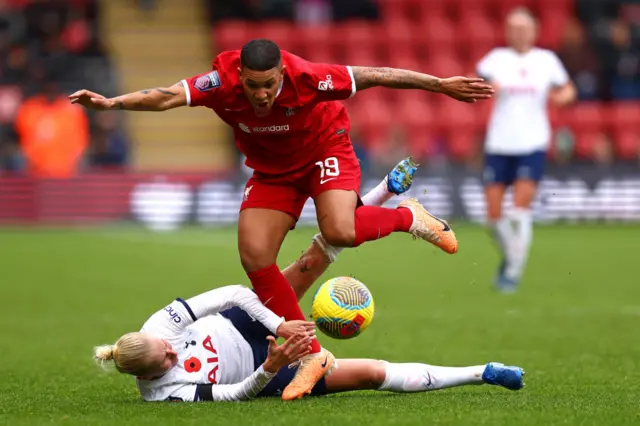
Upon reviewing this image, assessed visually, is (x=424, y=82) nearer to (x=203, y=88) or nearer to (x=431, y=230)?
(x=431, y=230)

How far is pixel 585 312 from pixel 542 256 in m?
5.28

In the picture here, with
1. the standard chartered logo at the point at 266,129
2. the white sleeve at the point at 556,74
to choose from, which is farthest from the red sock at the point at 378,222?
the white sleeve at the point at 556,74

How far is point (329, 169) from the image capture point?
7.55m

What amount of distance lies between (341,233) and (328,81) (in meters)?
0.94

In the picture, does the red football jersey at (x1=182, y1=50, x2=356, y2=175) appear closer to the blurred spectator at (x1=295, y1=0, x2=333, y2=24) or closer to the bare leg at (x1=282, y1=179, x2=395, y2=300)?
the bare leg at (x1=282, y1=179, x2=395, y2=300)

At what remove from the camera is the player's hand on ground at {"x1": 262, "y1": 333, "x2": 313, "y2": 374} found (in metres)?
6.20

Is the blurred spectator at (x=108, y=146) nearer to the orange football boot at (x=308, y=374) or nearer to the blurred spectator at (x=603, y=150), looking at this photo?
the blurred spectator at (x=603, y=150)

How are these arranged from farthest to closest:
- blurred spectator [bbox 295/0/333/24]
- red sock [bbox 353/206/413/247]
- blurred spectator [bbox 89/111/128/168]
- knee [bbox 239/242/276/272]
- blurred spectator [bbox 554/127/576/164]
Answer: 1. blurred spectator [bbox 295/0/333/24]
2. blurred spectator [bbox 89/111/128/168]
3. blurred spectator [bbox 554/127/576/164]
4. red sock [bbox 353/206/413/247]
5. knee [bbox 239/242/276/272]

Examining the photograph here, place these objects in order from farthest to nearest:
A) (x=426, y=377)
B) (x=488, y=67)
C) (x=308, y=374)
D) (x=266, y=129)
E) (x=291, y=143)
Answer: (x=488, y=67) < (x=291, y=143) < (x=266, y=129) < (x=426, y=377) < (x=308, y=374)

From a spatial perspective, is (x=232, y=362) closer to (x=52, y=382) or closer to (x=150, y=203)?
(x=52, y=382)

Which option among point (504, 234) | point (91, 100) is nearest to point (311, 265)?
point (91, 100)

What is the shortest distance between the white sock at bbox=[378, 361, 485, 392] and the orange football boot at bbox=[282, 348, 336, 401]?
1.13 ft

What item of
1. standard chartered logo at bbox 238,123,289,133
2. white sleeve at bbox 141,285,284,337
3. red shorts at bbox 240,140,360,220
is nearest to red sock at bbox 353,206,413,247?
red shorts at bbox 240,140,360,220

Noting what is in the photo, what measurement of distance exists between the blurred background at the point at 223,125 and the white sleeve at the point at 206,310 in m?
12.7
